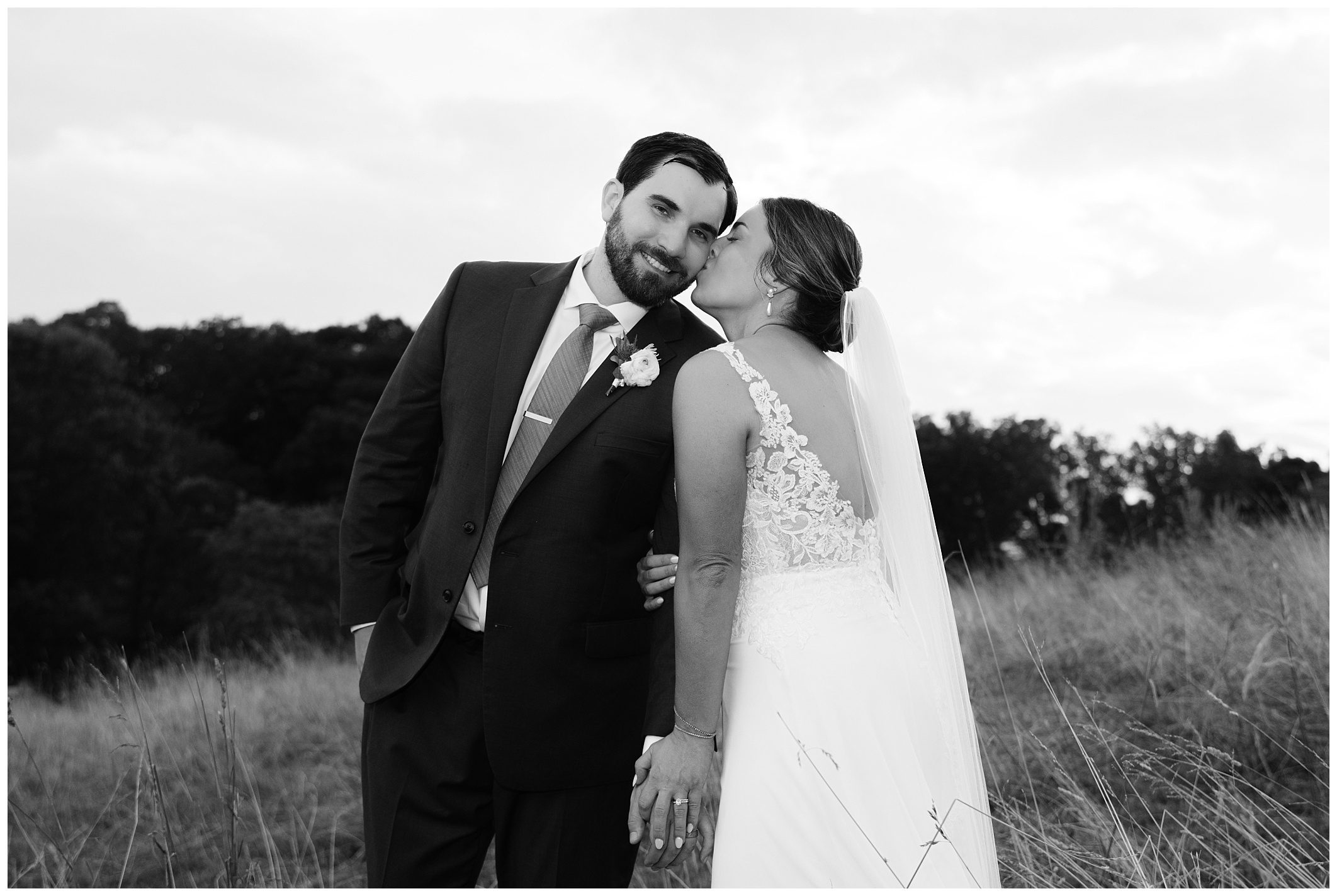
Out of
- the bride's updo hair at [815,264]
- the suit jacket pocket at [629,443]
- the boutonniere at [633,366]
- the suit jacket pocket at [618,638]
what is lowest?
the suit jacket pocket at [618,638]

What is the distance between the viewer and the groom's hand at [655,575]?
2.72 meters

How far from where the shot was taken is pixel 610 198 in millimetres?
3139

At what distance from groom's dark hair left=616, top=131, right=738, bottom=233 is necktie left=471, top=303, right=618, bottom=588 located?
0.55 meters

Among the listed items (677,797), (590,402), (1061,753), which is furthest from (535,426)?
(1061,753)

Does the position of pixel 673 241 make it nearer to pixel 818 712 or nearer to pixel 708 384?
pixel 708 384

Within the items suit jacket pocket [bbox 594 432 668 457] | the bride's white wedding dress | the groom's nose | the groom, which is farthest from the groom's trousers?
the groom's nose

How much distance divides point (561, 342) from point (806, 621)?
1.08 meters

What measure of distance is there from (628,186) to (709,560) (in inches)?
49.3

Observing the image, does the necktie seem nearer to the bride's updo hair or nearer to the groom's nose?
the groom's nose

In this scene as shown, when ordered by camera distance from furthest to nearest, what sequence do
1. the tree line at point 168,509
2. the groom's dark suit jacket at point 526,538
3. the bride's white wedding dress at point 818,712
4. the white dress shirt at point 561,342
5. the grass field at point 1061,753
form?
1. the tree line at point 168,509
2. the grass field at point 1061,753
3. the white dress shirt at point 561,342
4. the groom's dark suit jacket at point 526,538
5. the bride's white wedding dress at point 818,712

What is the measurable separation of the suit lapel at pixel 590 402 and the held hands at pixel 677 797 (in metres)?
0.80

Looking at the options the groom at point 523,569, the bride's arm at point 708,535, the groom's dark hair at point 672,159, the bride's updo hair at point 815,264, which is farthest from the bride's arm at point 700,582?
the groom's dark hair at point 672,159

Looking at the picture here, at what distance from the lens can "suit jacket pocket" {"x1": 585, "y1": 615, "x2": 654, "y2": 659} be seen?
2.77 m

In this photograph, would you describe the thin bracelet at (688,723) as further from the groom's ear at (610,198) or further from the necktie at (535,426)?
the groom's ear at (610,198)
